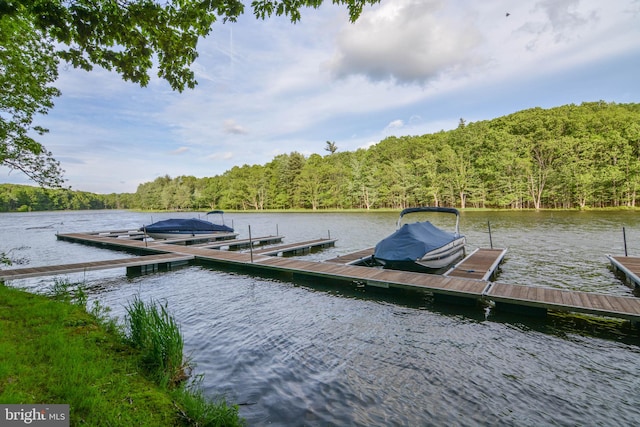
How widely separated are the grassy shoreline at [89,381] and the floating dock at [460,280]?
6.73 meters

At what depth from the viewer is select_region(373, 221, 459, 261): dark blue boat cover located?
34.9ft

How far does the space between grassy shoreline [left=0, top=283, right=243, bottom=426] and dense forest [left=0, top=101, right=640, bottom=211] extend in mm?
31396

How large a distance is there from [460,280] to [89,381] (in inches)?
359

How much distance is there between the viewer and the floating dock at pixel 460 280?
6.91 metres

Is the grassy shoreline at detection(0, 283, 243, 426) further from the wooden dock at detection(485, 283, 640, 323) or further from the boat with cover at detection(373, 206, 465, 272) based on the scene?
the boat with cover at detection(373, 206, 465, 272)

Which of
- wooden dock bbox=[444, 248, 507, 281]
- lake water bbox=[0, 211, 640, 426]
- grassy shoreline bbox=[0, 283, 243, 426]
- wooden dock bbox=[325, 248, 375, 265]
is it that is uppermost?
grassy shoreline bbox=[0, 283, 243, 426]

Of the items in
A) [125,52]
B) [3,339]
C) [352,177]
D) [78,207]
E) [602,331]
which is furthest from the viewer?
[78,207]

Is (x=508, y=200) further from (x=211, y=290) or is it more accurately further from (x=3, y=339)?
(x=3, y=339)

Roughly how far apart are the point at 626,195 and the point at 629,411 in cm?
5412

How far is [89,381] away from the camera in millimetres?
3365

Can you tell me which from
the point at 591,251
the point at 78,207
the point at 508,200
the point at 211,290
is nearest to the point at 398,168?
the point at 508,200

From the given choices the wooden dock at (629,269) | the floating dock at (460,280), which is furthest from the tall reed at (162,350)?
the wooden dock at (629,269)

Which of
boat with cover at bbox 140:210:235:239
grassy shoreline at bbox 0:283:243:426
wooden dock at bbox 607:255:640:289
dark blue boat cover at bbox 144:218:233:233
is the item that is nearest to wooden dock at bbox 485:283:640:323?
wooden dock at bbox 607:255:640:289

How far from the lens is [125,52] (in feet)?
15.8
